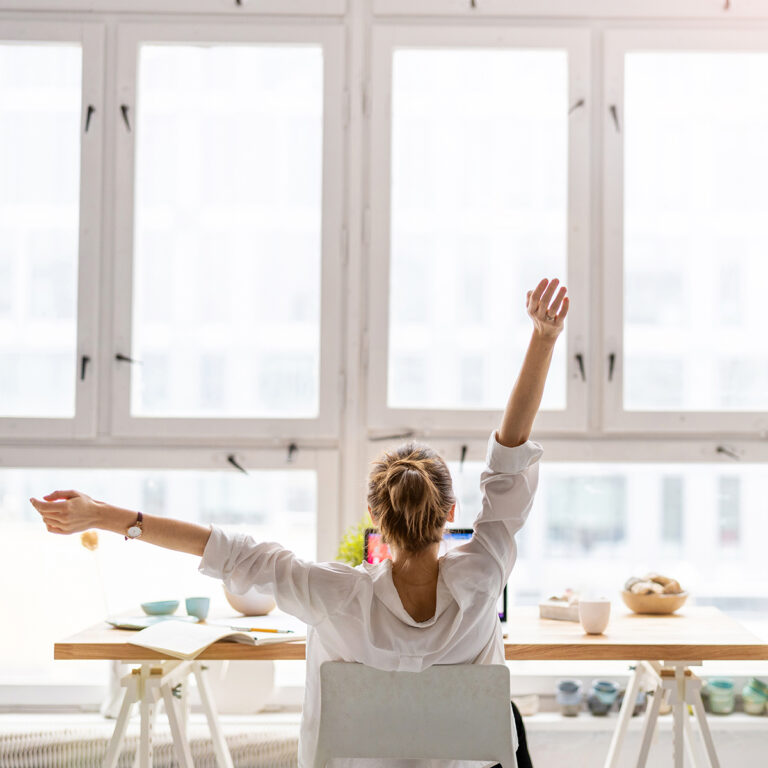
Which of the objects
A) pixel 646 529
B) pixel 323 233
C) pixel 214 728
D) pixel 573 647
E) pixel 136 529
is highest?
pixel 323 233

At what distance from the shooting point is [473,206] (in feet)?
9.53

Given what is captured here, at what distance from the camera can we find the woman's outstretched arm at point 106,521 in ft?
4.77

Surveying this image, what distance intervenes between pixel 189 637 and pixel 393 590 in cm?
74

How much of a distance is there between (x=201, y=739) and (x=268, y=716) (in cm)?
24

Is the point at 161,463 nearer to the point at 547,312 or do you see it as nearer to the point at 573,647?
the point at 573,647

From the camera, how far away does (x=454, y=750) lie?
5.15 feet

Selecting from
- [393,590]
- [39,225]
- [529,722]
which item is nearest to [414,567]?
[393,590]

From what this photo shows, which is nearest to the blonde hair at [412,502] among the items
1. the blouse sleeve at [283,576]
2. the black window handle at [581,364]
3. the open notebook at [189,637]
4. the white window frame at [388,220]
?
the blouse sleeve at [283,576]

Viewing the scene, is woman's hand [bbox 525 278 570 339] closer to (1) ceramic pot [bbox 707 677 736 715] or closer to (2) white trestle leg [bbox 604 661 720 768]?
(2) white trestle leg [bbox 604 661 720 768]

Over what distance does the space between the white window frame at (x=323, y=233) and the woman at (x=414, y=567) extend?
124 centimetres

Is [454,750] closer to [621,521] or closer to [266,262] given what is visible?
[621,521]

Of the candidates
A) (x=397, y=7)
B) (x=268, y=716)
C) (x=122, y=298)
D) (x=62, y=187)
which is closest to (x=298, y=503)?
(x=268, y=716)

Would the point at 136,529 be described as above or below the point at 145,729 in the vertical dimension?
above

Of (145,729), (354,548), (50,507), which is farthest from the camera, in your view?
(354,548)
